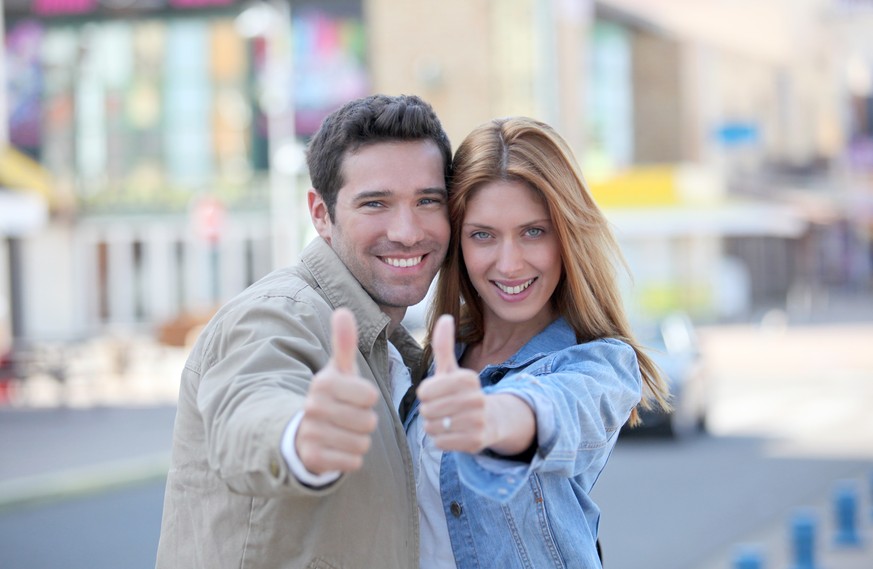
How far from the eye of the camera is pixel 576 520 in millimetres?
2631

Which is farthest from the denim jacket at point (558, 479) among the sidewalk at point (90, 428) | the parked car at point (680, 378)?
the parked car at point (680, 378)

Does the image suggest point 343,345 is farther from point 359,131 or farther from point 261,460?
point 359,131

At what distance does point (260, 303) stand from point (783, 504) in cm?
835

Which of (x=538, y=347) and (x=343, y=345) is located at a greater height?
(x=343, y=345)

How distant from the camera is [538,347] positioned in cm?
284

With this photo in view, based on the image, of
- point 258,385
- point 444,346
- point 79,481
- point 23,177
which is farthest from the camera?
point 23,177

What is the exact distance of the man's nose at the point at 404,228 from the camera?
2.71 metres

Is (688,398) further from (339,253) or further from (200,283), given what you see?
(200,283)

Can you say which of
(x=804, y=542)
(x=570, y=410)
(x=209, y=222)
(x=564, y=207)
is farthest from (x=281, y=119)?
(x=570, y=410)

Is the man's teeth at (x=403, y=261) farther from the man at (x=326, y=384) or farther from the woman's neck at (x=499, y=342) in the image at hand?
the woman's neck at (x=499, y=342)

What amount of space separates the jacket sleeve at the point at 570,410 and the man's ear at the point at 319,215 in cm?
58

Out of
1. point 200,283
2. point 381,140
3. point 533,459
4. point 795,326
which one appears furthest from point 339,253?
point 200,283

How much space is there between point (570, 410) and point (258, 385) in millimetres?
642

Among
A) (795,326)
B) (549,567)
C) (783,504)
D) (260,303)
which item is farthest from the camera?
(795,326)
